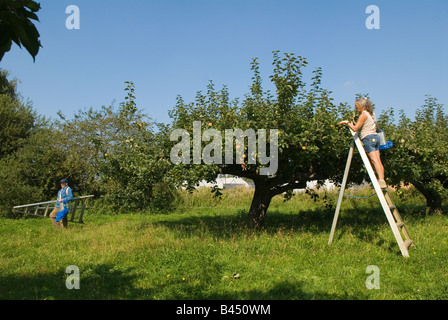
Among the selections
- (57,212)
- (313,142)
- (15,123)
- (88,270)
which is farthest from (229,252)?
(15,123)

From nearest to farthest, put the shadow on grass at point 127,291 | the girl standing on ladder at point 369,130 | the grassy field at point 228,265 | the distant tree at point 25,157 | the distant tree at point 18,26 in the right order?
the distant tree at point 18,26, the shadow on grass at point 127,291, the grassy field at point 228,265, the girl standing on ladder at point 369,130, the distant tree at point 25,157

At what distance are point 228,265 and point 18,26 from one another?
16.5 ft

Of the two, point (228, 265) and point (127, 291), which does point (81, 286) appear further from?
point (228, 265)

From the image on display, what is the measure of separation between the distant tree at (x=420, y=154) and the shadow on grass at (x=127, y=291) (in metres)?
5.76

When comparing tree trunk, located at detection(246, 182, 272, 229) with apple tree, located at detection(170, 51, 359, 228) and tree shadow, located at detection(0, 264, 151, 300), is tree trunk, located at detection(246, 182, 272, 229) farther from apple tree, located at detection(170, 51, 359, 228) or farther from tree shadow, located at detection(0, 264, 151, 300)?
tree shadow, located at detection(0, 264, 151, 300)

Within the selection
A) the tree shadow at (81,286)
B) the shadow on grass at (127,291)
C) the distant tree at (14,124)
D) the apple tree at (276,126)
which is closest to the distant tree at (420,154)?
the apple tree at (276,126)

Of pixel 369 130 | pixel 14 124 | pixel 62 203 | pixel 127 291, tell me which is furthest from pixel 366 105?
pixel 14 124

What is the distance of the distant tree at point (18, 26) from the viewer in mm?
2438

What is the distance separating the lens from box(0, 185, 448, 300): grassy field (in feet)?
16.5

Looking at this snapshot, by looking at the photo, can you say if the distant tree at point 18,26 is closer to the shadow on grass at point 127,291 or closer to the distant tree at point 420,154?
the shadow on grass at point 127,291

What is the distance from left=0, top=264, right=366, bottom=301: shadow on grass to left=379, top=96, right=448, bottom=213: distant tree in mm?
5758

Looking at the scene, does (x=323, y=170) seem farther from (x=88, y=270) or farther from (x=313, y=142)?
(x=88, y=270)

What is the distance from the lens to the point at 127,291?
517 cm
